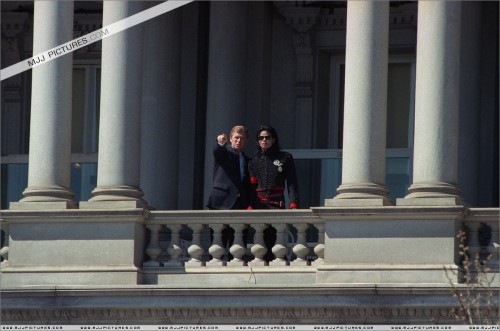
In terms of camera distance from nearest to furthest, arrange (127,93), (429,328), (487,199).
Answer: (429,328) < (127,93) < (487,199)

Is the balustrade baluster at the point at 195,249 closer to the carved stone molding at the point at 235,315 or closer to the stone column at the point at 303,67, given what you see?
the carved stone molding at the point at 235,315

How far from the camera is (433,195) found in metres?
40.2

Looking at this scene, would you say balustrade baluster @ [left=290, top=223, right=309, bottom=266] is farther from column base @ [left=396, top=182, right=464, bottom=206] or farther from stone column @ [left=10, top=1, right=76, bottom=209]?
stone column @ [left=10, top=1, right=76, bottom=209]

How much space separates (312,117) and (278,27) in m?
2.08

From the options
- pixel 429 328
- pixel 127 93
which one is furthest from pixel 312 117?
pixel 429 328

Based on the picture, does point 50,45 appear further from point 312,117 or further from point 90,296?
point 312,117

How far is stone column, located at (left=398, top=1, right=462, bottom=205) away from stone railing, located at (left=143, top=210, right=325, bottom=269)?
2.01 meters

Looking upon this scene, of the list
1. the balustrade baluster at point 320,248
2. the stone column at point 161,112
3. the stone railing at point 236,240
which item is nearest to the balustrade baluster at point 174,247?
the stone railing at point 236,240

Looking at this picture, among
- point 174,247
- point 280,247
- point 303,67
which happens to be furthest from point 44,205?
Result: point 303,67

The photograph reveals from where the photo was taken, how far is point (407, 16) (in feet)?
160

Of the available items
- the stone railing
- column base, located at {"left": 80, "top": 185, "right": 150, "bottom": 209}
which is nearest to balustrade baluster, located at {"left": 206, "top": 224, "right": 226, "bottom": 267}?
the stone railing

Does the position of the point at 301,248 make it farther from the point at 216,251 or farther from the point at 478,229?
the point at 478,229

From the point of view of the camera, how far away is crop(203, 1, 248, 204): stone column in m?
46.8

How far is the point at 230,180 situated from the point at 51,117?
3522 millimetres
